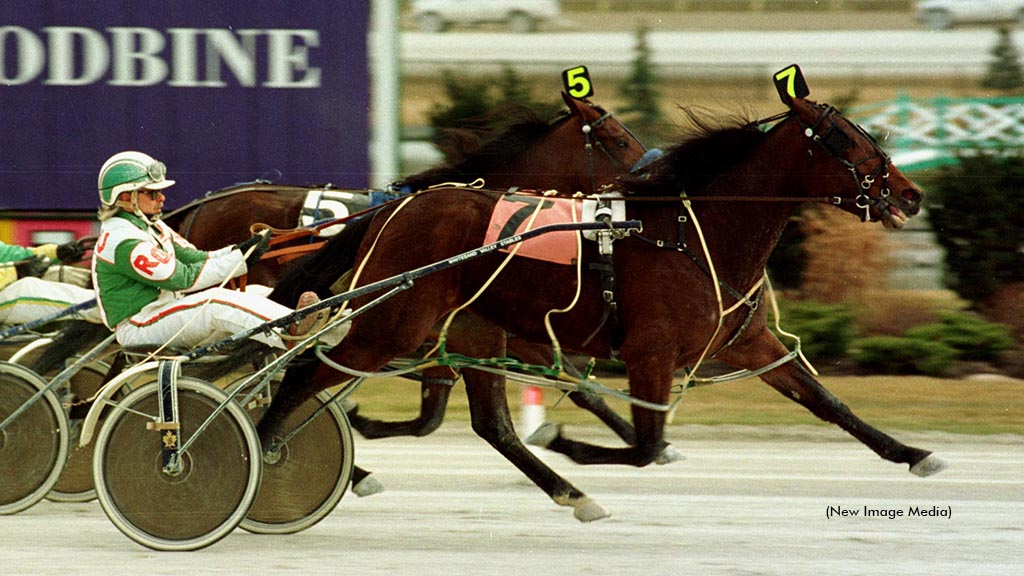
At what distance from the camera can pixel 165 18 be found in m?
9.88

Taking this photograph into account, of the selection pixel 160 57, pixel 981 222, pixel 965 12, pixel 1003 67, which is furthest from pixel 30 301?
pixel 1003 67

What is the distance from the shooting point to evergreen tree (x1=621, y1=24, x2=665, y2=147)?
10.4 m

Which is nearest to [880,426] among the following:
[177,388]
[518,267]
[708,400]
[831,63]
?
[708,400]

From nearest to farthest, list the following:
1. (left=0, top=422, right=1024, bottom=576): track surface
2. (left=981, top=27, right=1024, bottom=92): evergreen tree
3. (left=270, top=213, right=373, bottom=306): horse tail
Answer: (left=0, top=422, right=1024, bottom=576): track surface < (left=270, top=213, right=373, bottom=306): horse tail < (left=981, top=27, right=1024, bottom=92): evergreen tree

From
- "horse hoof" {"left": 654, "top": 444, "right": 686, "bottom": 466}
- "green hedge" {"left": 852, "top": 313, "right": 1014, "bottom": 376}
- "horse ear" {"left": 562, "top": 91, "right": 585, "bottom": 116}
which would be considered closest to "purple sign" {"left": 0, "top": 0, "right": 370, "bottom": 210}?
"horse ear" {"left": 562, "top": 91, "right": 585, "bottom": 116}

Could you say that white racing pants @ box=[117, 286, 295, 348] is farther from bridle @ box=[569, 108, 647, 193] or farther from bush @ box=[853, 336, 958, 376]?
bush @ box=[853, 336, 958, 376]

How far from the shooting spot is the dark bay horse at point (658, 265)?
18.9 ft

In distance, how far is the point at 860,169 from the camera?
5.84 metres

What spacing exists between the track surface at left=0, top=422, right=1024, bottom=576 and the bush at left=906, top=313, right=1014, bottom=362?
6.50 ft

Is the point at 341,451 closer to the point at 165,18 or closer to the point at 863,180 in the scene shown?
the point at 863,180

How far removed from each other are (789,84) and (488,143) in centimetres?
187

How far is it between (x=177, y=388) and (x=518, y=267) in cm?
148

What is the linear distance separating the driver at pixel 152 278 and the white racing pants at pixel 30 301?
111cm

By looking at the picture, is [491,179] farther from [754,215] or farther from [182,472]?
[182,472]
